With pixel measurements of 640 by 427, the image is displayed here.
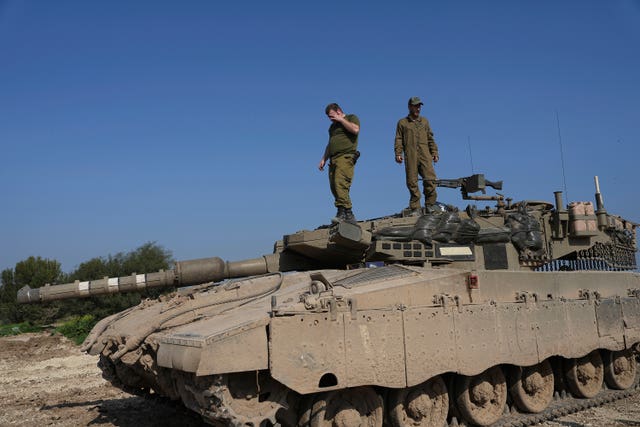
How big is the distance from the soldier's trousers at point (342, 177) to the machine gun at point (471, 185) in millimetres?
2192

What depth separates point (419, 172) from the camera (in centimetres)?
1095

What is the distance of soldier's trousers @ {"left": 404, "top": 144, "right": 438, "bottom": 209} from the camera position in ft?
34.9

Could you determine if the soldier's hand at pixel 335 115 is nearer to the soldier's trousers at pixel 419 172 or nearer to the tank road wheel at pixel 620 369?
the soldier's trousers at pixel 419 172

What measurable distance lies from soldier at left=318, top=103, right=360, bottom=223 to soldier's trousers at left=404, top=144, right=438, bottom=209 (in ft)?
5.64

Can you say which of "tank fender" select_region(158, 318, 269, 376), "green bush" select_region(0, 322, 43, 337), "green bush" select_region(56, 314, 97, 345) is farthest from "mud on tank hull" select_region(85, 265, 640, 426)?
"green bush" select_region(0, 322, 43, 337)

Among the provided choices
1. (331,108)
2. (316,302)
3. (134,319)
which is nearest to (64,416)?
(134,319)

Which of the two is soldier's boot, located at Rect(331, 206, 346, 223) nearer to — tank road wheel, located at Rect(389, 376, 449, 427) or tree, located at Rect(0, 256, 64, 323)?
tank road wheel, located at Rect(389, 376, 449, 427)

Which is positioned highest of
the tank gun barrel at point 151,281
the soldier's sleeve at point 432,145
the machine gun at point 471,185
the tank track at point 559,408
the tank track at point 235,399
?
the soldier's sleeve at point 432,145

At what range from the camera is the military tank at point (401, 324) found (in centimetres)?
630

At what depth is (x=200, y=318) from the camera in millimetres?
7277

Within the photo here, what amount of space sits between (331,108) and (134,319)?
4.42 metres

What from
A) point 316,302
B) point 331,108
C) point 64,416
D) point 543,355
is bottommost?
point 64,416

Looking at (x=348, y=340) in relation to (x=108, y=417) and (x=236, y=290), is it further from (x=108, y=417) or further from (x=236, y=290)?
(x=108, y=417)

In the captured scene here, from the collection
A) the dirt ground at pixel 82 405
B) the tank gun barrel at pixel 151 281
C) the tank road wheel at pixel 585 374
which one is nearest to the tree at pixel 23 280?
the dirt ground at pixel 82 405
